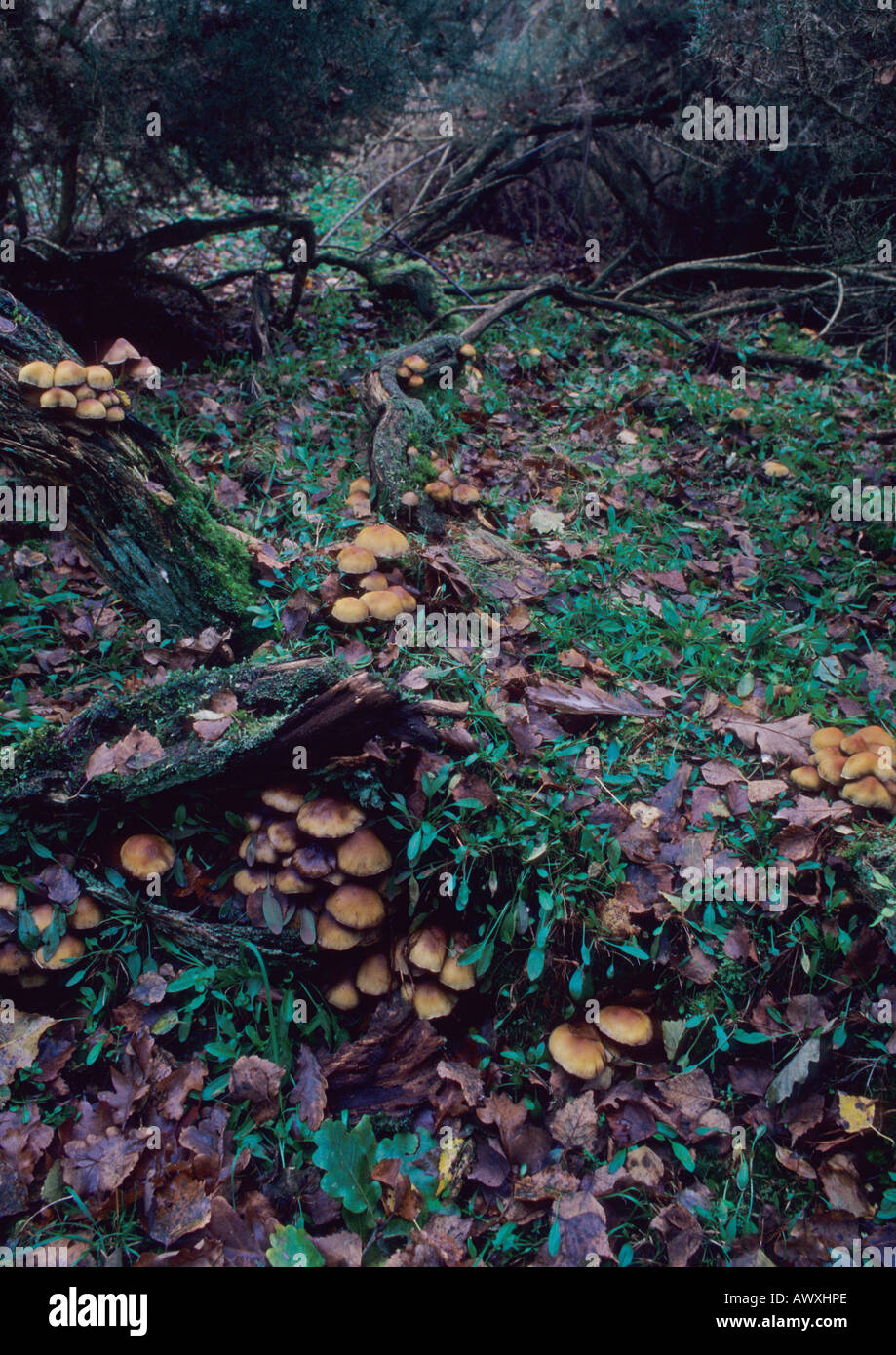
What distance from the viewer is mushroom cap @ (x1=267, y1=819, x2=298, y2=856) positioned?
9.62 ft

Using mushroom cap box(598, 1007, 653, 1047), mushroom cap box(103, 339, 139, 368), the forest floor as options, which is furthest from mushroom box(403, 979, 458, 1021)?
mushroom cap box(103, 339, 139, 368)

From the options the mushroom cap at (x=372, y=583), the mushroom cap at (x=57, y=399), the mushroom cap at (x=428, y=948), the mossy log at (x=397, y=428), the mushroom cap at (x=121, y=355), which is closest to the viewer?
the mushroom cap at (x=428, y=948)

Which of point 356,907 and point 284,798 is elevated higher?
point 284,798

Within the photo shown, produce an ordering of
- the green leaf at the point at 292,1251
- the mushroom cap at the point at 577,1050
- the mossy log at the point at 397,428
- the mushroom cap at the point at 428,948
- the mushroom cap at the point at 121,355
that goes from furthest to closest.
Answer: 1. the mossy log at the point at 397,428
2. the mushroom cap at the point at 121,355
3. the mushroom cap at the point at 428,948
4. the mushroom cap at the point at 577,1050
5. the green leaf at the point at 292,1251

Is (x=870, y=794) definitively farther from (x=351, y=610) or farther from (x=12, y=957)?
(x=12, y=957)

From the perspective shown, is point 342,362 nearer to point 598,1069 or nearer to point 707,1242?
point 598,1069

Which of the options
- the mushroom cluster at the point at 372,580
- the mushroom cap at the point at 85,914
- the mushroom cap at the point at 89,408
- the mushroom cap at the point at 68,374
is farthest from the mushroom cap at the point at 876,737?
the mushroom cap at the point at 68,374

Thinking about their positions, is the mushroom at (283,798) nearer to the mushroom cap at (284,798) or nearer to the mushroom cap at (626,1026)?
the mushroom cap at (284,798)

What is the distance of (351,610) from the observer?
3.64m

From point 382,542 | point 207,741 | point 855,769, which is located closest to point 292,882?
point 207,741

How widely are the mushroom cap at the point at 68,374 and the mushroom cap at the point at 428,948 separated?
9.02ft

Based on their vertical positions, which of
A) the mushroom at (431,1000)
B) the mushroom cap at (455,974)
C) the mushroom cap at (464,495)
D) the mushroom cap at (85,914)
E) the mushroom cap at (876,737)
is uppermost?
the mushroom cap at (464,495)

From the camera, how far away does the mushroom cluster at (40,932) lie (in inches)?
113

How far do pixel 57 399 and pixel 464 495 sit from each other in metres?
2.33
